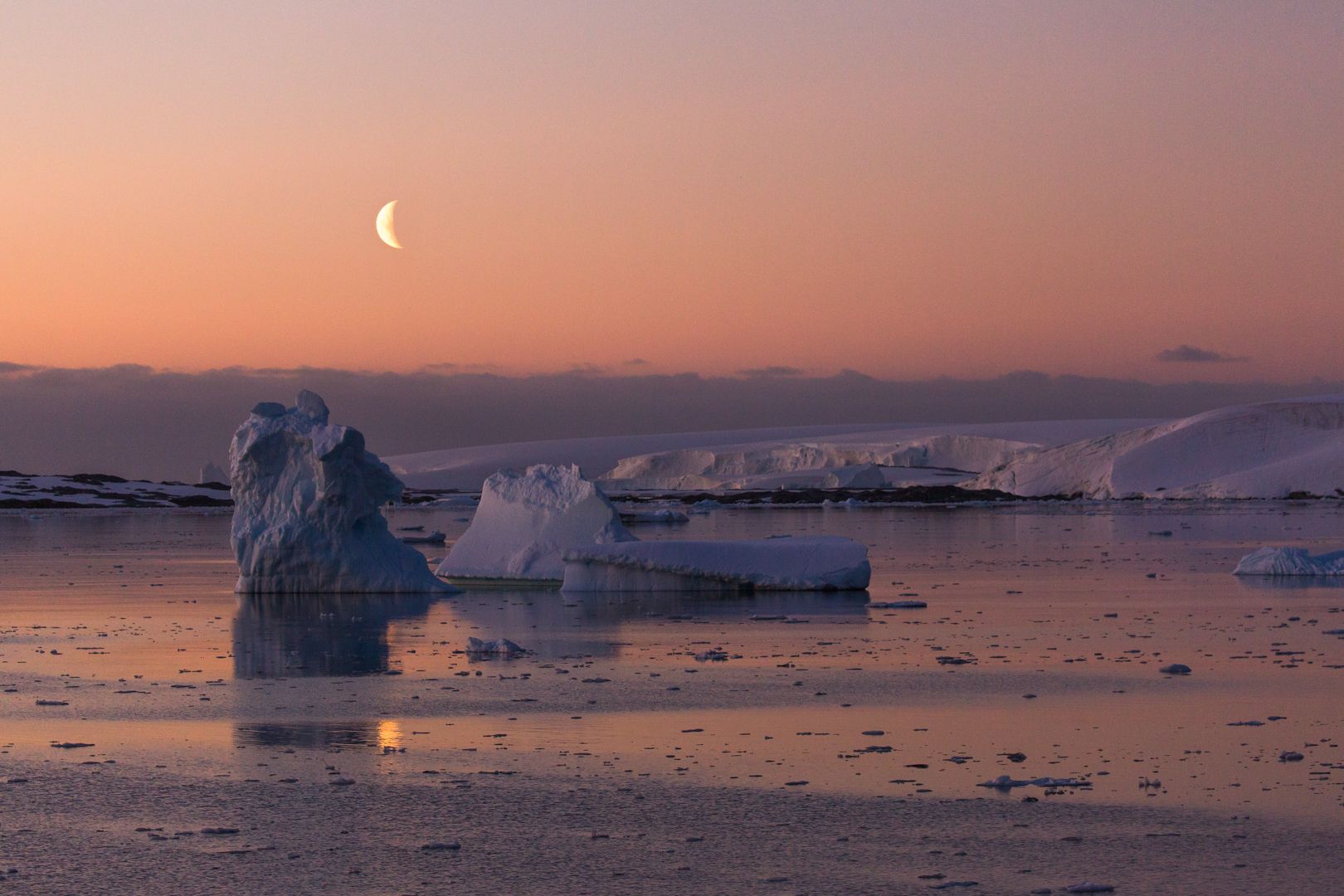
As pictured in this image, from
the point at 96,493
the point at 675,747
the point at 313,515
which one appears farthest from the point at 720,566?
the point at 96,493

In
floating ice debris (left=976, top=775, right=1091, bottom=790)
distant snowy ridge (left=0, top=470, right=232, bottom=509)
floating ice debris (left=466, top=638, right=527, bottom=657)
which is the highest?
floating ice debris (left=976, top=775, right=1091, bottom=790)

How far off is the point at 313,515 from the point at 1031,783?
38.0 ft

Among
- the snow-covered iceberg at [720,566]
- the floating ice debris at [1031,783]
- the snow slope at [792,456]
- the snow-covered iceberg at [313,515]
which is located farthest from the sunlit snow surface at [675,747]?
the snow slope at [792,456]

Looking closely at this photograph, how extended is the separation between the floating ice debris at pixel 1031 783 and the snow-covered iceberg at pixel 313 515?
11171 mm

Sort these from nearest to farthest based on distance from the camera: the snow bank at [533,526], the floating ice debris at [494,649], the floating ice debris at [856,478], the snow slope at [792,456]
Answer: the floating ice debris at [494,649] < the snow bank at [533,526] < the floating ice debris at [856,478] < the snow slope at [792,456]

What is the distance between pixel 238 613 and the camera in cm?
1529

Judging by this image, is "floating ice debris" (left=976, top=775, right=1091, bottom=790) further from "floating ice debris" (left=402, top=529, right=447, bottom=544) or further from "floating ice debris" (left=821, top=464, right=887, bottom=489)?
"floating ice debris" (left=821, top=464, right=887, bottom=489)

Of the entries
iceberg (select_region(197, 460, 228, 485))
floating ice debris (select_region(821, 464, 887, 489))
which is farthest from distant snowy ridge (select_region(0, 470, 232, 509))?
floating ice debris (select_region(821, 464, 887, 489))

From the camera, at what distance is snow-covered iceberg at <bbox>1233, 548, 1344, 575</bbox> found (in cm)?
1852

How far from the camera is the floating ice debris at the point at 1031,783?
6598 millimetres

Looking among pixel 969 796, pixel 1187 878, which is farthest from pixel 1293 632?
pixel 1187 878

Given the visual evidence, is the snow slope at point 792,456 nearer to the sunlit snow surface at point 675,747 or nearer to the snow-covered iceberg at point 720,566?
the snow-covered iceberg at point 720,566

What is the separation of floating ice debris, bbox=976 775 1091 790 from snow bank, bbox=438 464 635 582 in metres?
11.1

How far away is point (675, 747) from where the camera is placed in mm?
7625
